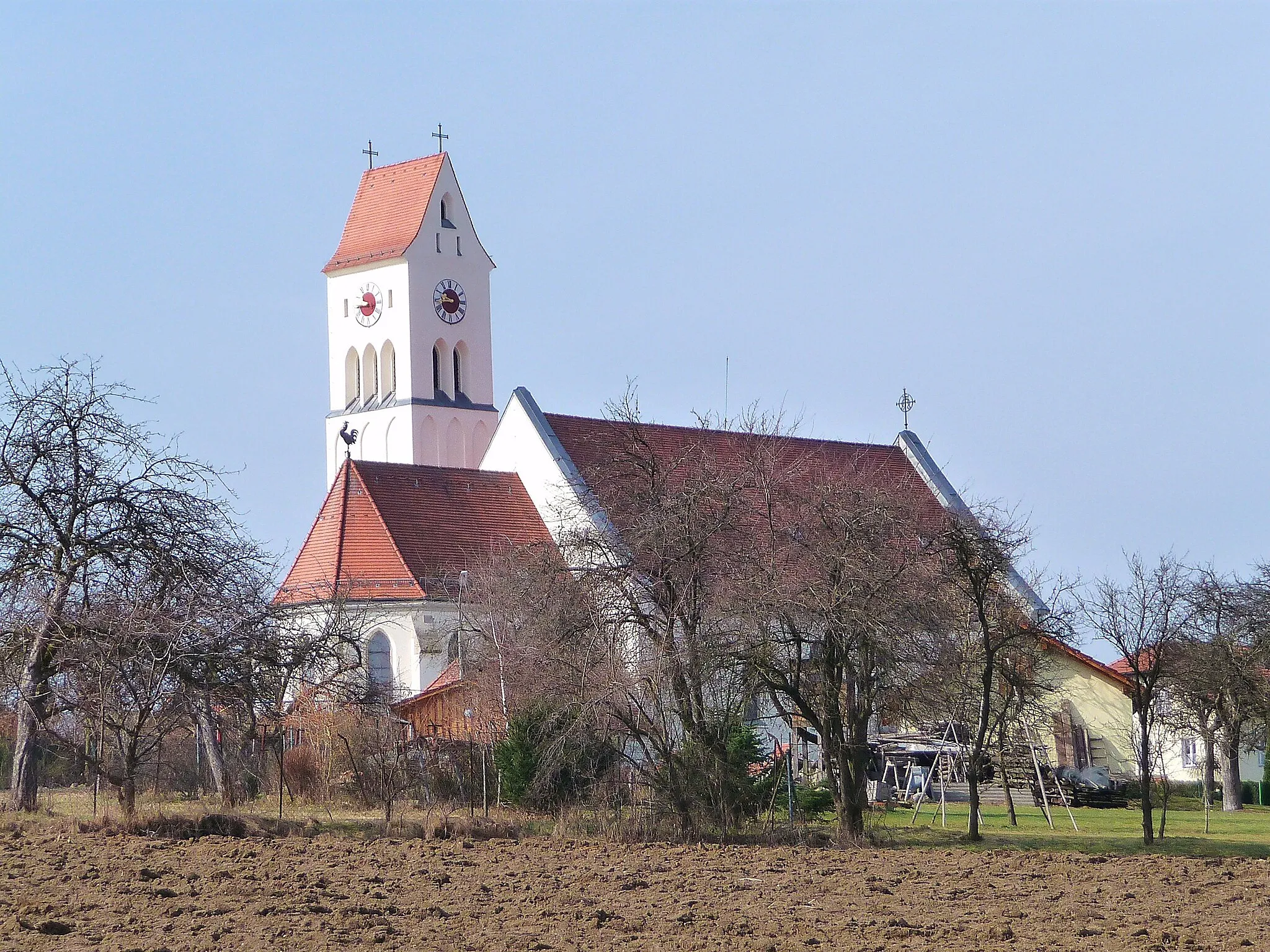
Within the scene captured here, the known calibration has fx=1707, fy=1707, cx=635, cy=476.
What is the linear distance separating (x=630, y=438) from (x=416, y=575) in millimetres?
18016

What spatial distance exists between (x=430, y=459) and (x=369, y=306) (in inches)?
263

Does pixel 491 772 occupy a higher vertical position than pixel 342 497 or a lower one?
lower

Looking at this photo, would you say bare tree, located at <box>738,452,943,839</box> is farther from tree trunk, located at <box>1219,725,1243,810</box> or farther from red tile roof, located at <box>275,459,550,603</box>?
red tile roof, located at <box>275,459,550,603</box>

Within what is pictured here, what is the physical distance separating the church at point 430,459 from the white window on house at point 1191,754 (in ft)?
8.49

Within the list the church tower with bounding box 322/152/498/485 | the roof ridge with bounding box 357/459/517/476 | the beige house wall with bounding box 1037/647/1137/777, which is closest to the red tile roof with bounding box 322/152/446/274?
the church tower with bounding box 322/152/498/485

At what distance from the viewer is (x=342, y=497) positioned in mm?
45375

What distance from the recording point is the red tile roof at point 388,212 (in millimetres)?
63312

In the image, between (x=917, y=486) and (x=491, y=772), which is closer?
(x=491, y=772)

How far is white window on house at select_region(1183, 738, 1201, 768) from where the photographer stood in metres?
48.3

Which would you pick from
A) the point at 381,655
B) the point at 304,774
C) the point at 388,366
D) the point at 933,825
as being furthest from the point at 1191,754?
the point at 388,366

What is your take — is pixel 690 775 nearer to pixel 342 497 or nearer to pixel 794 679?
pixel 794 679

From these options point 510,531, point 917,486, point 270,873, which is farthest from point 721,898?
point 917,486

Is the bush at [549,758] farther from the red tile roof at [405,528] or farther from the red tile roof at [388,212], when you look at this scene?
the red tile roof at [388,212]

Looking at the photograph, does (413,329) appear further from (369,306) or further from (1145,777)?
(1145,777)
